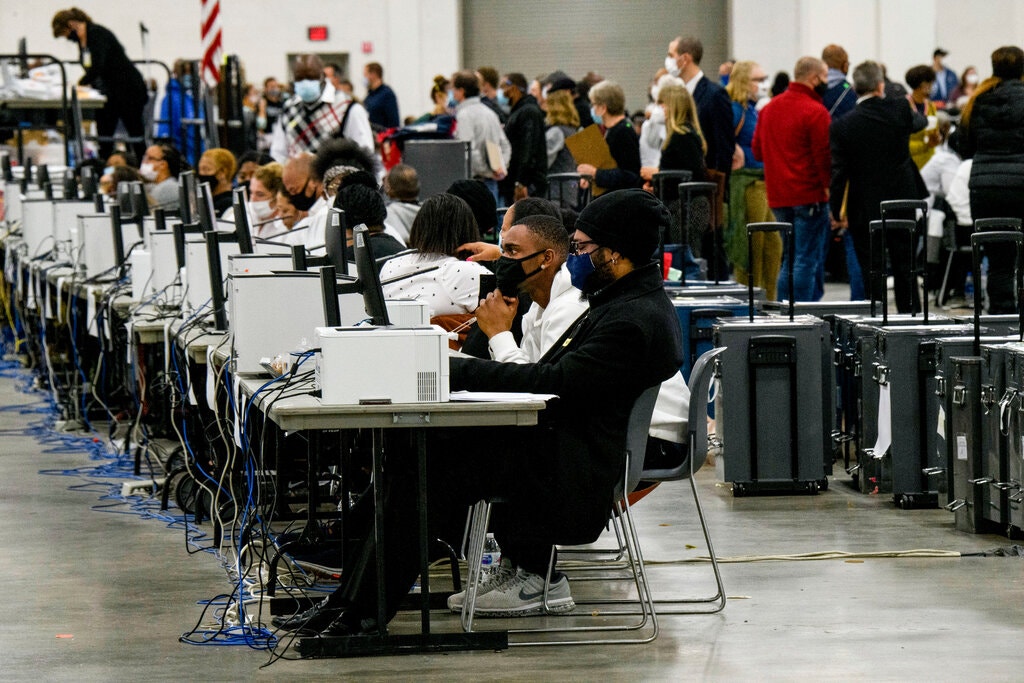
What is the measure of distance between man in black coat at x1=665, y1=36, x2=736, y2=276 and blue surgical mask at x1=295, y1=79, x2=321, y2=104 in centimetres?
234

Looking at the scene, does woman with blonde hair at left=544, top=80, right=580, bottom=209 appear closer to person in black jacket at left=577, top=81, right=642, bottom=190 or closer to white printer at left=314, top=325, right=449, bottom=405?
person in black jacket at left=577, top=81, right=642, bottom=190

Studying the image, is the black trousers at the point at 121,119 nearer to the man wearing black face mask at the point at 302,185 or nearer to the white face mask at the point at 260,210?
the white face mask at the point at 260,210

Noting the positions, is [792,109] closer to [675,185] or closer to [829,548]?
[675,185]

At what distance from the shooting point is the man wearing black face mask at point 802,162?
31.4 feet

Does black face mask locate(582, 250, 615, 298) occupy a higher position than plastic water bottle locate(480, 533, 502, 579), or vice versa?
black face mask locate(582, 250, 615, 298)

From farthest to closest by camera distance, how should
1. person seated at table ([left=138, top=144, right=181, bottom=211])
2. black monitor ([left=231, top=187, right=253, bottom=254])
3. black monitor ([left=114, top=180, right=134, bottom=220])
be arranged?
person seated at table ([left=138, top=144, right=181, bottom=211])
black monitor ([left=114, top=180, right=134, bottom=220])
black monitor ([left=231, top=187, right=253, bottom=254])

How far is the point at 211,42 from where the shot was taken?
1212cm

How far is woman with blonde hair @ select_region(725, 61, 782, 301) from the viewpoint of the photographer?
382 inches

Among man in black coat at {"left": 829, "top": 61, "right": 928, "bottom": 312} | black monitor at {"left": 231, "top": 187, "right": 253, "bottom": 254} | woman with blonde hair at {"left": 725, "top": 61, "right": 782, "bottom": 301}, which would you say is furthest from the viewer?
woman with blonde hair at {"left": 725, "top": 61, "right": 782, "bottom": 301}

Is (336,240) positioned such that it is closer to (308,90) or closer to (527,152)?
(527,152)

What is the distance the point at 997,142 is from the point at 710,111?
1.86m

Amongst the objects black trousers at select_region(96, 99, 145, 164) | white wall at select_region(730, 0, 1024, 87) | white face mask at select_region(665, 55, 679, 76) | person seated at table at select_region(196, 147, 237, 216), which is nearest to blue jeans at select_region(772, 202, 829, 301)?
white face mask at select_region(665, 55, 679, 76)

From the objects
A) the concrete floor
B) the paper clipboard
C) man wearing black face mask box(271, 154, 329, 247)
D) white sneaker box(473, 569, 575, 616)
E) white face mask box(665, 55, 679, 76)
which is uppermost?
white face mask box(665, 55, 679, 76)

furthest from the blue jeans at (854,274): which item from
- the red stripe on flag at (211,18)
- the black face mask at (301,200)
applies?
the red stripe on flag at (211,18)
